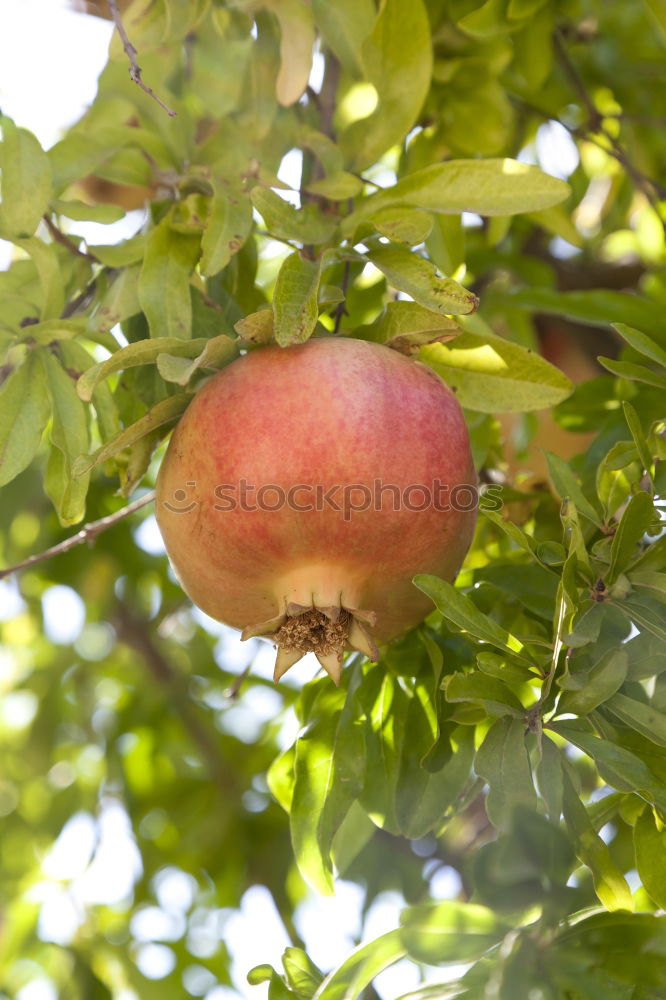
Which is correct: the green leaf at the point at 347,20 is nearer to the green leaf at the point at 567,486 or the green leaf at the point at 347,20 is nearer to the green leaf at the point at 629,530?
the green leaf at the point at 567,486

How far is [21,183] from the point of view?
1.44m

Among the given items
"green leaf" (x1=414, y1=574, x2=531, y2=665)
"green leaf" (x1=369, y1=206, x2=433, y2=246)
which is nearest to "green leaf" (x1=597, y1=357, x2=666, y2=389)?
"green leaf" (x1=369, y1=206, x2=433, y2=246)

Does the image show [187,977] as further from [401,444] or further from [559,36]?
[559,36]

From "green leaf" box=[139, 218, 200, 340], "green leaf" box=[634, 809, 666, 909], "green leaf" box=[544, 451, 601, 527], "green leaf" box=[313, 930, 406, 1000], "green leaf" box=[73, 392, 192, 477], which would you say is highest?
"green leaf" box=[139, 218, 200, 340]

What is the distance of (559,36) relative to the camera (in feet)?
7.30

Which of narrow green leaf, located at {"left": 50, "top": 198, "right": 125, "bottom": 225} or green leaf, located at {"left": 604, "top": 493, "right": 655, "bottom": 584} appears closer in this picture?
green leaf, located at {"left": 604, "top": 493, "right": 655, "bottom": 584}

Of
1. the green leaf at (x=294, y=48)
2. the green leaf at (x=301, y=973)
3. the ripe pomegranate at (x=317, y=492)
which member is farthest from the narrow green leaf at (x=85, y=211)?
the green leaf at (x=301, y=973)

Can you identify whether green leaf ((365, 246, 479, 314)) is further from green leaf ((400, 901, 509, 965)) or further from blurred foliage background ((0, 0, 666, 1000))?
green leaf ((400, 901, 509, 965))

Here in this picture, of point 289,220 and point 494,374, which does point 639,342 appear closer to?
point 494,374

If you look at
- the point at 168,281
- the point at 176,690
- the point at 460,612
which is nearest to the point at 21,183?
the point at 168,281

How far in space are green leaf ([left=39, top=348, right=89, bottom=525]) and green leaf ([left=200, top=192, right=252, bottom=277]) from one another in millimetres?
238

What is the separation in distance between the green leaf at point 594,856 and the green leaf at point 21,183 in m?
0.97

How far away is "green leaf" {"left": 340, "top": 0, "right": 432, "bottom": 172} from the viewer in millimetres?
1567

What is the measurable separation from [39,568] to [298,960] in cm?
149
